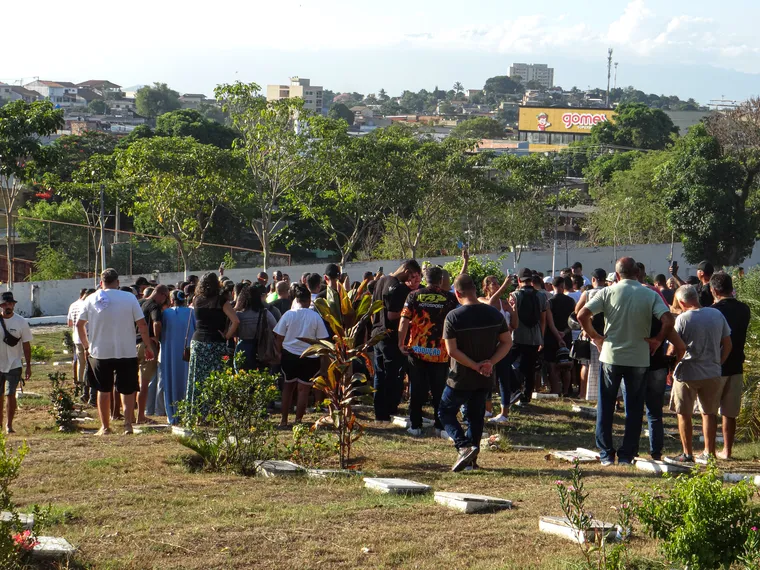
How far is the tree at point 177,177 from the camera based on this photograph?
31359mm

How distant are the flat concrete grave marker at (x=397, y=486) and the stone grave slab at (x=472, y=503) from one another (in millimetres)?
328

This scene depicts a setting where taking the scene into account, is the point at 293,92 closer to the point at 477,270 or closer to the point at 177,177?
the point at 177,177

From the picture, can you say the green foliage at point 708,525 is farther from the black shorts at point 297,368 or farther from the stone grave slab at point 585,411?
the stone grave slab at point 585,411

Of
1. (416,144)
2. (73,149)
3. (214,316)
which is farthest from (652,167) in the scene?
(214,316)

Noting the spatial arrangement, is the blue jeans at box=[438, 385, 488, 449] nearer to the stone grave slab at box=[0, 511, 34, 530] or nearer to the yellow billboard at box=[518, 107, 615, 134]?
the stone grave slab at box=[0, 511, 34, 530]

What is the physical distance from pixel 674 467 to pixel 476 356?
1.86 meters

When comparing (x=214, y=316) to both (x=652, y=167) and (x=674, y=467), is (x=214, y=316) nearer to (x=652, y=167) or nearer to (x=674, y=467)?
(x=674, y=467)

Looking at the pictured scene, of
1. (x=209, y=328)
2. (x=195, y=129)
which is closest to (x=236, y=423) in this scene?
(x=209, y=328)

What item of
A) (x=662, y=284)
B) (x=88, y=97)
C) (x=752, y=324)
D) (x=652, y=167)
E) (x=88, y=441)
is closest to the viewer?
(x=88, y=441)

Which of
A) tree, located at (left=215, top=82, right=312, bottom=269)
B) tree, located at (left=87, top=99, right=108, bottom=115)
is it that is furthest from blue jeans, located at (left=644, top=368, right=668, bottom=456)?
tree, located at (left=87, top=99, right=108, bottom=115)

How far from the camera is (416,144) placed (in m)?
38.9

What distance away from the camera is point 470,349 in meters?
7.80

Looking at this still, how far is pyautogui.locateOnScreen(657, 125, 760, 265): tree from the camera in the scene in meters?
39.7

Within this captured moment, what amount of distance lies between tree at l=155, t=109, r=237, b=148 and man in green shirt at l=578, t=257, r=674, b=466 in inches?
2346
